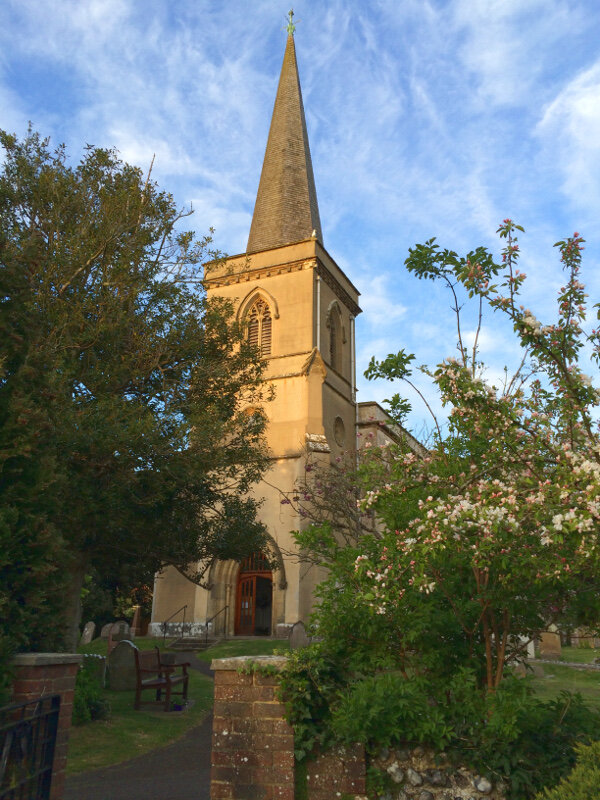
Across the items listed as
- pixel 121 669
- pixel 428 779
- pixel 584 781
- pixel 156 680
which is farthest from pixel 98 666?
pixel 584 781

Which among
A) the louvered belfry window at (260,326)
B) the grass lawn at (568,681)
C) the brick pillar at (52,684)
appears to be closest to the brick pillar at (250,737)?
the brick pillar at (52,684)

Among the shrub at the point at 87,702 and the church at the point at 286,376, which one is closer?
the shrub at the point at 87,702

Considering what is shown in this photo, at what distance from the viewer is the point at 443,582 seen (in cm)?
522

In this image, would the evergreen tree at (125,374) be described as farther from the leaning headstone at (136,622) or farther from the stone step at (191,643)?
the leaning headstone at (136,622)

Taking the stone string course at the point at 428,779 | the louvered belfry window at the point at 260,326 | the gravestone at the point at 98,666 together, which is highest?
the louvered belfry window at the point at 260,326

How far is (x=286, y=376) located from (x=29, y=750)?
2142 cm

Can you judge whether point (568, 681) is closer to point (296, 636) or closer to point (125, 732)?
point (296, 636)

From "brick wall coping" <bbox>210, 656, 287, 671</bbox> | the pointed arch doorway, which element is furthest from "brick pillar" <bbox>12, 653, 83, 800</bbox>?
the pointed arch doorway

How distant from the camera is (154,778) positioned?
24.5ft

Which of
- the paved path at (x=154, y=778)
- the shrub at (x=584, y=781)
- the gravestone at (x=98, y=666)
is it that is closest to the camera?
the shrub at (x=584, y=781)

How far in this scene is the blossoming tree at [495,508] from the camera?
4094mm

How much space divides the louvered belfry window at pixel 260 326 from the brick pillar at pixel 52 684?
22.3m

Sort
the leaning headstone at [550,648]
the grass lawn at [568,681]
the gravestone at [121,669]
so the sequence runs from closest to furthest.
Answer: the grass lawn at [568,681] < the gravestone at [121,669] < the leaning headstone at [550,648]

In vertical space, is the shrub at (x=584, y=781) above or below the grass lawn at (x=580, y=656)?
above
